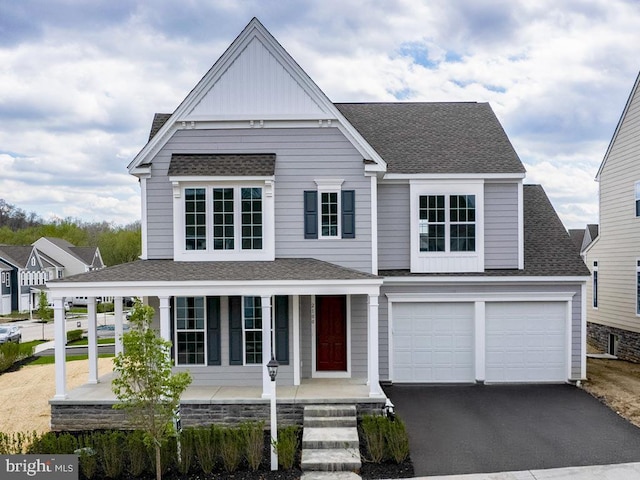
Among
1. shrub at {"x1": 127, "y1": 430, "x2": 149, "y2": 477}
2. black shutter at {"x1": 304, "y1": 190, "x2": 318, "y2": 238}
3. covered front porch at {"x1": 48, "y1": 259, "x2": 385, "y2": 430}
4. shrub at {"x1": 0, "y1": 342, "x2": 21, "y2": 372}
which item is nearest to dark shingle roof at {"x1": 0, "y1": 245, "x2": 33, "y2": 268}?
shrub at {"x1": 0, "y1": 342, "x2": 21, "y2": 372}

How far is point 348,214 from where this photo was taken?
1288 centimetres

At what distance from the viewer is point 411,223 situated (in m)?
14.0

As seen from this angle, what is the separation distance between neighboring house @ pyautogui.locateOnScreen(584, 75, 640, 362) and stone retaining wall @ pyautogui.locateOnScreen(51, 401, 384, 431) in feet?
47.1

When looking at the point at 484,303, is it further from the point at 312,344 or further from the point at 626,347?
the point at 626,347

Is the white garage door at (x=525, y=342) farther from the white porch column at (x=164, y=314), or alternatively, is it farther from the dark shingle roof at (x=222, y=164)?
the white porch column at (x=164, y=314)

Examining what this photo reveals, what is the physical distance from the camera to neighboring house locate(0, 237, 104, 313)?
165 ft

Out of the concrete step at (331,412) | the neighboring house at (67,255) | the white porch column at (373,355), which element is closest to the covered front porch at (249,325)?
the white porch column at (373,355)

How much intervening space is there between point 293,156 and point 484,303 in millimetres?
6983

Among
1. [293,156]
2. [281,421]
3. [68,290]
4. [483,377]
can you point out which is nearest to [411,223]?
[293,156]

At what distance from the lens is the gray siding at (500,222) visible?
14.2 meters

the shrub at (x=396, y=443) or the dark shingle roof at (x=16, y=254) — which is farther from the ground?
the dark shingle roof at (x=16, y=254)

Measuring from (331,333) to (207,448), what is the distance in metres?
5.08

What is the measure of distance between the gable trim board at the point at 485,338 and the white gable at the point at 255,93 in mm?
6333

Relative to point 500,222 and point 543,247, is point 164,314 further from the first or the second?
point 543,247
